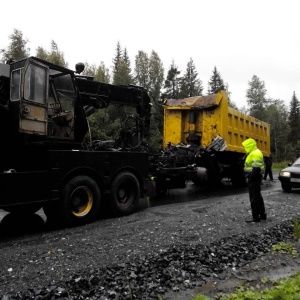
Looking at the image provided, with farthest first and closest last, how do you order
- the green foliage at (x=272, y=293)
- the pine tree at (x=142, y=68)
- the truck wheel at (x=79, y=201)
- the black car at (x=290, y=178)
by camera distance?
the pine tree at (x=142, y=68) < the black car at (x=290, y=178) < the truck wheel at (x=79, y=201) < the green foliage at (x=272, y=293)

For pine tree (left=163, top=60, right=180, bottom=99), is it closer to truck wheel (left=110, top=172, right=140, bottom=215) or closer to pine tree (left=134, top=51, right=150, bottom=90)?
pine tree (left=134, top=51, right=150, bottom=90)

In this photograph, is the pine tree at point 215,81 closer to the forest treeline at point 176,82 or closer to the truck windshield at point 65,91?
the forest treeline at point 176,82

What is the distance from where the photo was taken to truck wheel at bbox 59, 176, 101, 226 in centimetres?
591

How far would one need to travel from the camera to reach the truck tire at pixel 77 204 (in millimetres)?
5906

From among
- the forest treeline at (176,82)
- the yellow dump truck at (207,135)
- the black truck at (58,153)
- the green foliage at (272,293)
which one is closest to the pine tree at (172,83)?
the forest treeline at (176,82)

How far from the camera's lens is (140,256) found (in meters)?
4.20

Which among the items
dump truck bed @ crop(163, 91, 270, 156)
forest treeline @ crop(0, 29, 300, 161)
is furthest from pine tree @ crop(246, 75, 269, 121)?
dump truck bed @ crop(163, 91, 270, 156)

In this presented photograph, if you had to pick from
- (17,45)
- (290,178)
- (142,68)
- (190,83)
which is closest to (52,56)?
(17,45)

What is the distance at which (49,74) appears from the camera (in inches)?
245

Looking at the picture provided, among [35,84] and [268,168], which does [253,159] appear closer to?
[35,84]

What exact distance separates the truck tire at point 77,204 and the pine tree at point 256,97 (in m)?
53.5

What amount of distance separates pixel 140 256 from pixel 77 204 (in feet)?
7.99

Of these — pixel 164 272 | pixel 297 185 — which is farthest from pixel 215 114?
pixel 164 272

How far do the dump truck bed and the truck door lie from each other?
6.66 m
